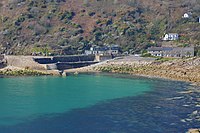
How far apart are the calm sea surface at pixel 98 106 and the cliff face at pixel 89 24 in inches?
1118

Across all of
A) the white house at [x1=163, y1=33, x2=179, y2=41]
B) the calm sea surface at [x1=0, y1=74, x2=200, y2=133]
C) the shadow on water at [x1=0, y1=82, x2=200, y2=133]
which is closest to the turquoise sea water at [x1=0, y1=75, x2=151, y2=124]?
the calm sea surface at [x1=0, y1=74, x2=200, y2=133]

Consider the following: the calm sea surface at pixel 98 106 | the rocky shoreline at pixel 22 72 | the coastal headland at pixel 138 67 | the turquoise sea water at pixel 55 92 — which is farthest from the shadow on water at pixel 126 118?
the rocky shoreline at pixel 22 72

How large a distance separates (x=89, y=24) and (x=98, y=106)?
5767 centimetres

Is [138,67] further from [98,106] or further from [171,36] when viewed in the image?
[98,106]

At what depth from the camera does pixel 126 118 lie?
114 ft

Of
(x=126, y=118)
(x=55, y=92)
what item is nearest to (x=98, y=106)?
(x=126, y=118)

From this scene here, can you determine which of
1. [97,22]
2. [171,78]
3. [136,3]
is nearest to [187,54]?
[171,78]

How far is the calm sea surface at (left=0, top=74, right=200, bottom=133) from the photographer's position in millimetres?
32250

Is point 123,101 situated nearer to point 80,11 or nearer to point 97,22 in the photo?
point 97,22

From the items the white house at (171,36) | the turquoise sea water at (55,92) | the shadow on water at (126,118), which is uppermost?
the white house at (171,36)

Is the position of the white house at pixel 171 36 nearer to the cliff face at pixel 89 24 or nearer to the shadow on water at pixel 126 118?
the cliff face at pixel 89 24

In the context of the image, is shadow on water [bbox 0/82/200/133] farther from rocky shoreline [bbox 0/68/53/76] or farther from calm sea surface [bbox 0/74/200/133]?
rocky shoreline [bbox 0/68/53/76]

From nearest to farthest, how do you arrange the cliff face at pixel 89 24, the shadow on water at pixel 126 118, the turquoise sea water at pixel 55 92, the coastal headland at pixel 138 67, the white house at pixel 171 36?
the shadow on water at pixel 126 118 → the turquoise sea water at pixel 55 92 → the coastal headland at pixel 138 67 → the white house at pixel 171 36 → the cliff face at pixel 89 24

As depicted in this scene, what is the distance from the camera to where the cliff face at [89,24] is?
8744cm
